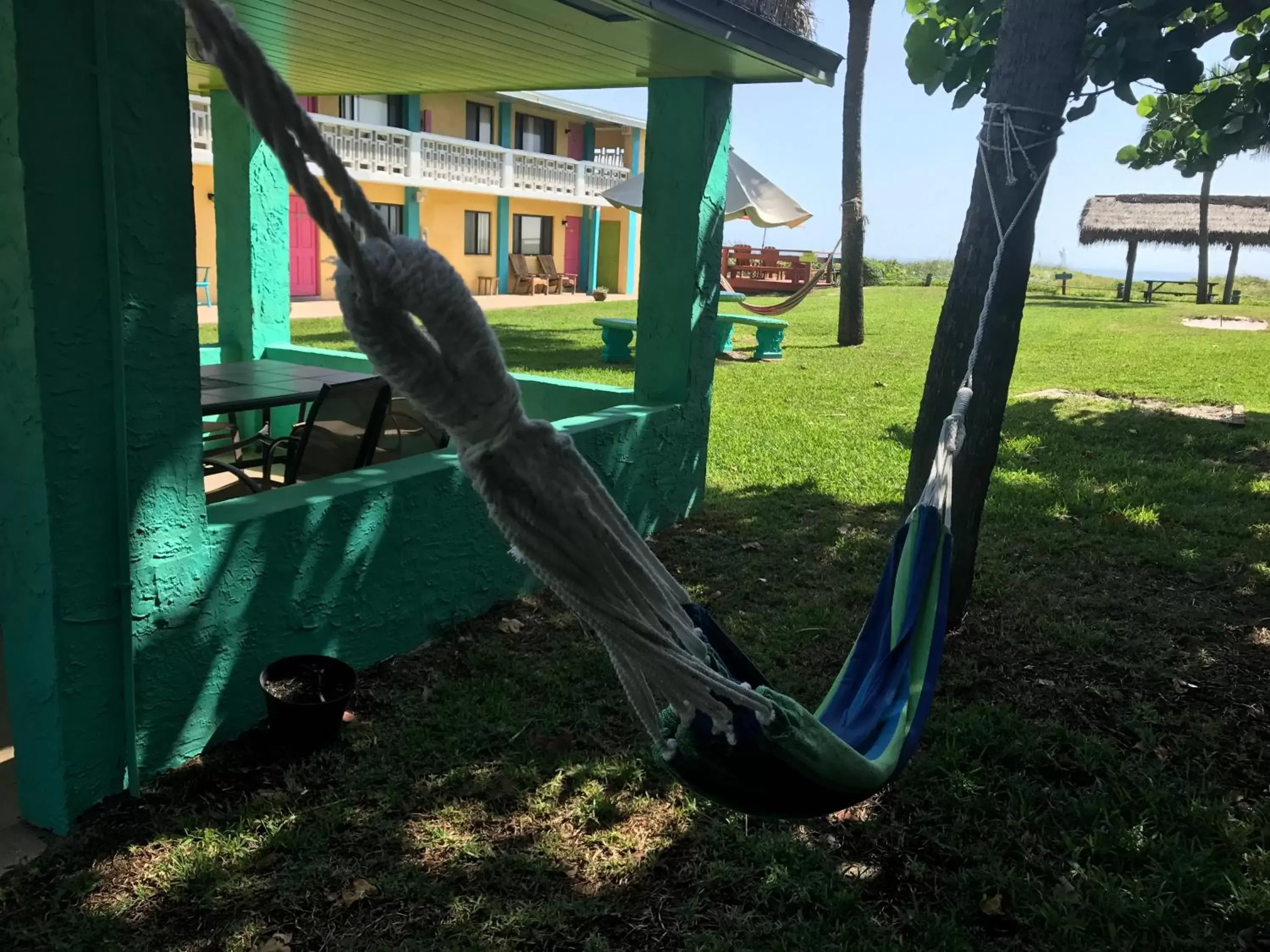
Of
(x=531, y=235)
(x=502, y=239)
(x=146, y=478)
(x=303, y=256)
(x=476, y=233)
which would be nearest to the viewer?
(x=146, y=478)

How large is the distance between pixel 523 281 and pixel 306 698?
21570mm

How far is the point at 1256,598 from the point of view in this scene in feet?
15.2

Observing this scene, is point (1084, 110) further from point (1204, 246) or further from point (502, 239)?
point (1204, 246)

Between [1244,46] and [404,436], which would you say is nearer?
[1244,46]

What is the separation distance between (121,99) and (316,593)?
1.70m

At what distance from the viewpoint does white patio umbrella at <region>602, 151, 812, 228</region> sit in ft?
40.8

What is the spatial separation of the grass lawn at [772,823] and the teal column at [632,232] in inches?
880

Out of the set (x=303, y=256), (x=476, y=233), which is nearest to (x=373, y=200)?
(x=303, y=256)

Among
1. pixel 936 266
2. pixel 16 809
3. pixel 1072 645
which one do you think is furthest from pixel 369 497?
pixel 936 266

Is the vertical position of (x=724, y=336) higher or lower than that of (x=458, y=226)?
lower

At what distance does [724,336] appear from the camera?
42.2 feet

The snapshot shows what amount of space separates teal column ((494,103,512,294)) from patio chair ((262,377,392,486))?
1971 centimetres

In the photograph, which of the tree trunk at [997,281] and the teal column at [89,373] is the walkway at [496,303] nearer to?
the tree trunk at [997,281]

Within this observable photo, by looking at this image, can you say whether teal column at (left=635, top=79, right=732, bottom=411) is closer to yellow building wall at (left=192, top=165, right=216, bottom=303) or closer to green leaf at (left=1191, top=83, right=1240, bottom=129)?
green leaf at (left=1191, top=83, right=1240, bottom=129)
